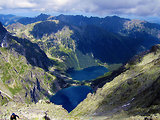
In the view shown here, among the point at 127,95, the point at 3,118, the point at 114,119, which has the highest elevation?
the point at 3,118

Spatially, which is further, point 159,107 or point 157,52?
point 157,52

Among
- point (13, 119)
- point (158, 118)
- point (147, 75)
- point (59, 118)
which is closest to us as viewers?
point (158, 118)

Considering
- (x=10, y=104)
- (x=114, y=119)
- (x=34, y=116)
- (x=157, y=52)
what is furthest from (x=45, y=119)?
(x=157, y=52)

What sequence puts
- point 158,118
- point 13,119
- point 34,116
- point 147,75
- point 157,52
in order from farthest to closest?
point 157,52 < point 147,75 < point 34,116 < point 13,119 < point 158,118

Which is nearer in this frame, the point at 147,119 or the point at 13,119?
the point at 147,119

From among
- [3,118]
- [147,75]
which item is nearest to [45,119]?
[3,118]

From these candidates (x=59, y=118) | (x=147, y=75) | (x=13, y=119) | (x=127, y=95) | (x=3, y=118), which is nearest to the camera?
(x=13, y=119)

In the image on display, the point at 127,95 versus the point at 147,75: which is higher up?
the point at 147,75

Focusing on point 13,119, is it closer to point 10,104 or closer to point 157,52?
point 10,104

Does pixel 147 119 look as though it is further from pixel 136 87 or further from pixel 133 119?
pixel 136 87
